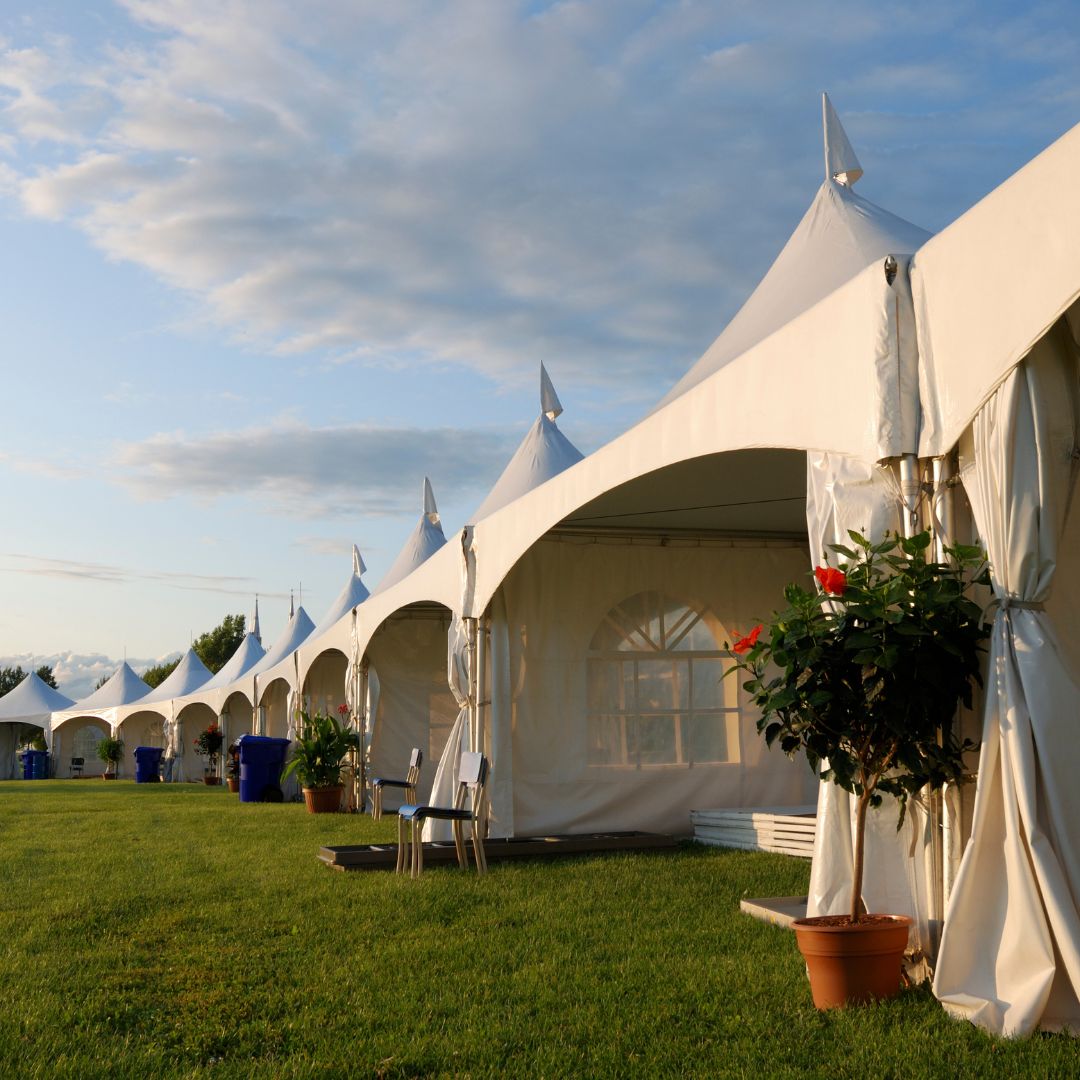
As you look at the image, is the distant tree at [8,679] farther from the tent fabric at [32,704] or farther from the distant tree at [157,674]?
the tent fabric at [32,704]

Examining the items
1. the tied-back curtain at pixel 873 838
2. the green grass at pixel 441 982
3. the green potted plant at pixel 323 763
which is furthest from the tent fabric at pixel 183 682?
the tied-back curtain at pixel 873 838

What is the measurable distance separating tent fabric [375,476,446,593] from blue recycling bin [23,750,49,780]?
20.1m

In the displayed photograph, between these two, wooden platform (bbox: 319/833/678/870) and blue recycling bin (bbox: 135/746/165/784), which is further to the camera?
blue recycling bin (bbox: 135/746/165/784)

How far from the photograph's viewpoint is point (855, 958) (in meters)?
3.47

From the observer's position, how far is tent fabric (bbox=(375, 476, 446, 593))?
18.7 metres

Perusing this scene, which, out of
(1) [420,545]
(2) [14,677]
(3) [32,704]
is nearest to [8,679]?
(2) [14,677]

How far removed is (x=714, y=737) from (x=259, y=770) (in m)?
9.41

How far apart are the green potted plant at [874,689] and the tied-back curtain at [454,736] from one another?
5969 millimetres

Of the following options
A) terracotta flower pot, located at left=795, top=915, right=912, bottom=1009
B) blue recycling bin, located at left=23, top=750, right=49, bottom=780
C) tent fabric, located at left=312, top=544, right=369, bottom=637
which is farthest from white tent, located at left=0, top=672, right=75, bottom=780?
terracotta flower pot, located at left=795, top=915, right=912, bottom=1009

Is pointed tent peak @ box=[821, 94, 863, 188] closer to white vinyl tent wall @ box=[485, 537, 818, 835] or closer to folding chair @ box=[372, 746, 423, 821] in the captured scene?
white vinyl tent wall @ box=[485, 537, 818, 835]

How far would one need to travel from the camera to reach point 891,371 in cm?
388

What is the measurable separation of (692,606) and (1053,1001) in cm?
685

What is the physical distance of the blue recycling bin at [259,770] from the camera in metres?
16.8

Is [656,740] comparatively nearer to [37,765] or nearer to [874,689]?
[874,689]
